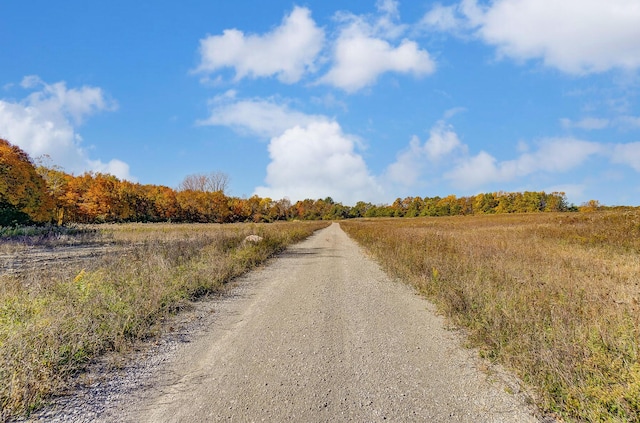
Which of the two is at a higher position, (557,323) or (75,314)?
(557,323)

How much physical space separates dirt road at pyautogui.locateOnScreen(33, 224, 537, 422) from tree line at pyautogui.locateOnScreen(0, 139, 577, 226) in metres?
41.7

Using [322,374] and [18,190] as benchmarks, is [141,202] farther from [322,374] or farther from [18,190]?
[322,374]

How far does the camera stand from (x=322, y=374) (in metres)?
3.80

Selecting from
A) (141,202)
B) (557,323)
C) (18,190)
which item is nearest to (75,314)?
(557,323)

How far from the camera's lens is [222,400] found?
3221 mm

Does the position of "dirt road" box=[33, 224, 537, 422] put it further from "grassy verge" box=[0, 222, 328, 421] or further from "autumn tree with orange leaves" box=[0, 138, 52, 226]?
"autumn tree with orange leaves" box=[0, 138, 52, 226]

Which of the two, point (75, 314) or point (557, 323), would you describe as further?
point (75, 314)

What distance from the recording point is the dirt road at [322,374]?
10.0 ft

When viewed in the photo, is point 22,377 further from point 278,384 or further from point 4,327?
point 278,384

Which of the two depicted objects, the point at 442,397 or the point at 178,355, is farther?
the point at 178,355

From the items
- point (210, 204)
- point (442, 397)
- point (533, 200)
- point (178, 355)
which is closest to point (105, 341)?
point (178, 355)

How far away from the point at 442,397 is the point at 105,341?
180 inches

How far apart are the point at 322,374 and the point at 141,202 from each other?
3144 inches

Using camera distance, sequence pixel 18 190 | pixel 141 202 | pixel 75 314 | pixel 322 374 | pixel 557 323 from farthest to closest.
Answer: pixel 141 202 → pixel 18 190 → pixel 75 314 → pixel 557 323 → pixel 322 374
